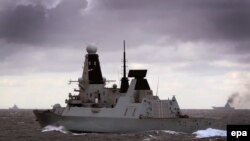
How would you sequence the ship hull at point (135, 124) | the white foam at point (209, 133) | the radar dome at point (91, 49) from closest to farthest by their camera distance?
the ship hull at point (135, 124) < the white foam at point (209, 133) < the radar dome at point (91, 49)

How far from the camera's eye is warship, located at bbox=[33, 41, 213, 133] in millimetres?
42969

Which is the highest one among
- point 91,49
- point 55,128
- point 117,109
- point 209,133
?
point 91,49

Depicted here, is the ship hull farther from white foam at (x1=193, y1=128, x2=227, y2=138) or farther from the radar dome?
the radar dome

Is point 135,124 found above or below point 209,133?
above

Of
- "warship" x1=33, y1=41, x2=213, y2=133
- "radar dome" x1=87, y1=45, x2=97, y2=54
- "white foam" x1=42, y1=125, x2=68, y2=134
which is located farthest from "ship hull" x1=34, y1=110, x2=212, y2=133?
"radar dome" x1=87, y1=45, x2=97, y2=54

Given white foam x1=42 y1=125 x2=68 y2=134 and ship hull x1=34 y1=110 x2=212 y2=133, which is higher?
ship hull x1=34 y1=110 x2=212 y2=133

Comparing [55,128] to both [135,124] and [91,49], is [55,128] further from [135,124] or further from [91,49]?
[135,124]

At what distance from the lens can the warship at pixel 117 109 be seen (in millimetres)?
42969

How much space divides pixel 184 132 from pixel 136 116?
191 inches

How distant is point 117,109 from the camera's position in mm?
44719

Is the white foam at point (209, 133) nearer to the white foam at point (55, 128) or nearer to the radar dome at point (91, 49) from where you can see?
the white foam at point (55, 128)

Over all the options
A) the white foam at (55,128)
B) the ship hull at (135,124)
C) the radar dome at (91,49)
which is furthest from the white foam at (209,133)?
the radar dome at (91,49)

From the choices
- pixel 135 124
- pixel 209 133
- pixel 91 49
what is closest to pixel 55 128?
pixel 91 49

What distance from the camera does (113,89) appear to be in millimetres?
49625
